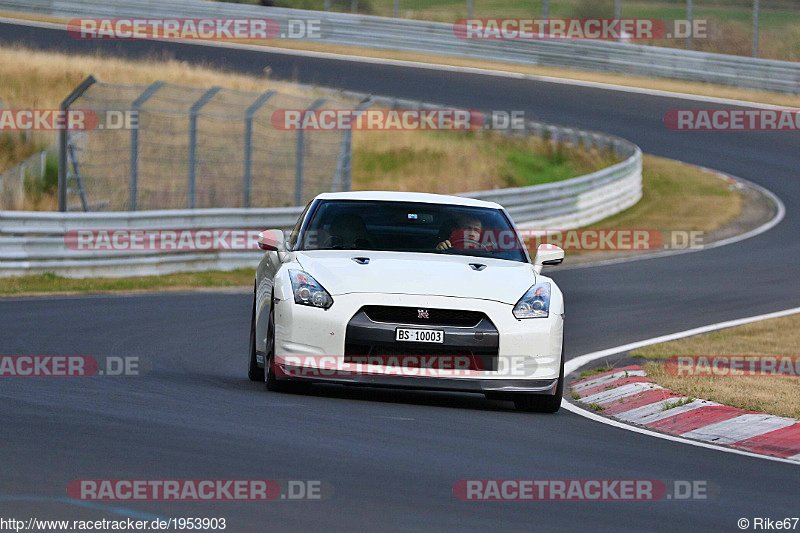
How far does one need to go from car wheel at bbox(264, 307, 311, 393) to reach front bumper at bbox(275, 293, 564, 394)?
17 cm

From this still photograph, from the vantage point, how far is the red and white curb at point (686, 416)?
841cm

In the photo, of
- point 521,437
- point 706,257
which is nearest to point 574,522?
point 521,437

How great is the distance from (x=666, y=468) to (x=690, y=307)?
10760mm

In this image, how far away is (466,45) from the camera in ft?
148

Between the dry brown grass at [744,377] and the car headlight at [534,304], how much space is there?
4.75ft

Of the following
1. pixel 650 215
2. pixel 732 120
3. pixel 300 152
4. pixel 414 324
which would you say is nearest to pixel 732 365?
pixel 414 324

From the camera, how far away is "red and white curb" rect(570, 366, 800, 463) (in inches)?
331

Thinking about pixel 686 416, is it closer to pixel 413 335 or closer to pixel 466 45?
pixel 413 335

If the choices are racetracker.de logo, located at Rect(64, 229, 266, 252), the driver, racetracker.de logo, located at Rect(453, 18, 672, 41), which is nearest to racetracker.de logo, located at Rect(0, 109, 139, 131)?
racetracker.de logo, located at Rect(64, 229, 266, 252)

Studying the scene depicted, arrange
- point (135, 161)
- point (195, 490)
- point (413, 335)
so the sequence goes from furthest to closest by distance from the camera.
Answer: point (135, 161)
point (413, 335)
point (195, 490)

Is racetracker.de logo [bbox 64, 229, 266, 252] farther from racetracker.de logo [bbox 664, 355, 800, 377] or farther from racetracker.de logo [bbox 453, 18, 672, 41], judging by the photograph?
racetracker.de logo [bbox 453, 18, 672, 41]

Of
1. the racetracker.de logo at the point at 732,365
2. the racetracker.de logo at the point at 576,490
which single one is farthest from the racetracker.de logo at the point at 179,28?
the racetracker.de logo at the point at 576,490

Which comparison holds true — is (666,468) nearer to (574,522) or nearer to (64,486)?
(574,522)

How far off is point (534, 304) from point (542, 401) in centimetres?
70
